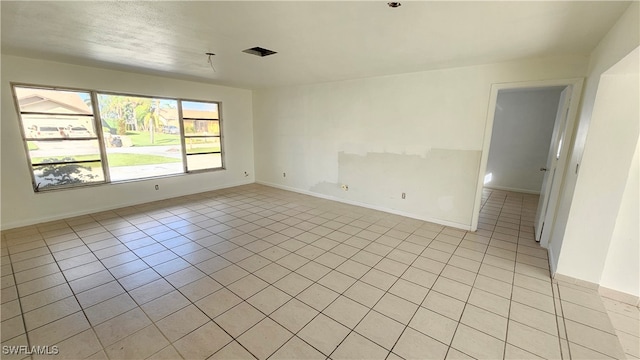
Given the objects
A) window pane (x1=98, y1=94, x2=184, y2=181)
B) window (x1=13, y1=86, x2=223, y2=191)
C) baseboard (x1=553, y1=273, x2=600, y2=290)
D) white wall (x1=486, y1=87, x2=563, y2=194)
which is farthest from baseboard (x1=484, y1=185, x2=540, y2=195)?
window pane (x1=98, y1=94, x2=184, y2=181)

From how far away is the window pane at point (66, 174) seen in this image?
154 inches

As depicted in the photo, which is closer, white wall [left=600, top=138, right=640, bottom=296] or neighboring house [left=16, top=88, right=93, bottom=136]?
white wall [left=600, top=138, right=640, bottom=296]

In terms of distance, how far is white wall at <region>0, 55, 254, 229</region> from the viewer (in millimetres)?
3553

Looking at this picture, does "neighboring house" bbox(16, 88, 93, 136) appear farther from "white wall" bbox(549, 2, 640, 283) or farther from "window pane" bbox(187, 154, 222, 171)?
"white wall" bbox(549, 2, 640, 283)

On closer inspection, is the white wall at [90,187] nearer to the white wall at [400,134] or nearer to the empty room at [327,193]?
the empty room at [327,193]

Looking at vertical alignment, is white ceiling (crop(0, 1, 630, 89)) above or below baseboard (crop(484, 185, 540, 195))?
above

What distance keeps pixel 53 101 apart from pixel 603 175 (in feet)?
22.5

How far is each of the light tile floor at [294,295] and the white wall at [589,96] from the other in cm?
34

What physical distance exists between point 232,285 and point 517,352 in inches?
91.2

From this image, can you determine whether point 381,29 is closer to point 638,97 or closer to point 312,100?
point 638,97

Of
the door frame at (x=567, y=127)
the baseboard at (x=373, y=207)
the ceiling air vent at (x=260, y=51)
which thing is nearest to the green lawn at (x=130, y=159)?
the baseboard at (x=373, y=207)

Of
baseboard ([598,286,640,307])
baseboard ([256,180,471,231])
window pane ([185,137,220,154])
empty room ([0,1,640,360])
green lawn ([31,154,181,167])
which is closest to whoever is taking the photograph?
empty room ([0,1,640,360])

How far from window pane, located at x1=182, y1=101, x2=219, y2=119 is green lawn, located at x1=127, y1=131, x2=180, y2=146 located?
0.52m

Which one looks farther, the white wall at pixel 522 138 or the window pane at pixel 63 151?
the white wall at pixel 522 138
